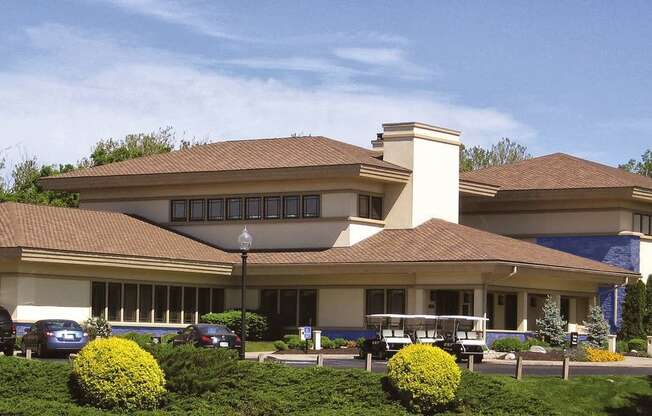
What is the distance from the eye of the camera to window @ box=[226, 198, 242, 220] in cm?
6512

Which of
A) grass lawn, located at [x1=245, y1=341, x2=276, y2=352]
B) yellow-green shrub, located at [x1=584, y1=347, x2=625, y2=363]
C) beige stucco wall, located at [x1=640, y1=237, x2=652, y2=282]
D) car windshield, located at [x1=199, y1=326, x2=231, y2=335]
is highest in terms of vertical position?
beige stucco wall, located at [x1=640, y1=237, x2=652, y2=282]

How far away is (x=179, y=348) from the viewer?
116 ft

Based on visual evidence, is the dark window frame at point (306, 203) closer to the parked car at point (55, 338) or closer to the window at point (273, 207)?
the window at point (273, 207)

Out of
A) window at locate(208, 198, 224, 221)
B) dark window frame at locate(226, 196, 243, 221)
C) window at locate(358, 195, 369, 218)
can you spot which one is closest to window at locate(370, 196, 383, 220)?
window at locate(358, 195, 369, 218)

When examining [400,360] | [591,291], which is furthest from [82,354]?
[591,291]


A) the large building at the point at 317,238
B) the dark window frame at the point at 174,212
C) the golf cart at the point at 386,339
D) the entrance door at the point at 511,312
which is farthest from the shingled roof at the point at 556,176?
the golf cart at the point at 386,339

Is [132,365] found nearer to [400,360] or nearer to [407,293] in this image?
[400,360]

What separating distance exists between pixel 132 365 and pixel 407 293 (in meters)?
28.3

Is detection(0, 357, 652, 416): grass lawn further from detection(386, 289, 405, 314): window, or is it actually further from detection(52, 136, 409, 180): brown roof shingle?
detection(52, 136, 409, 180): brown roof shingle

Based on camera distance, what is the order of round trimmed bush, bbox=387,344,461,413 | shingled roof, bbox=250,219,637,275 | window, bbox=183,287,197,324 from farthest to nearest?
window, bbox=183,287,197,324, shingled roof, bbox=250,219,637,275, round trimmed bush, bbox=387,344,461,413

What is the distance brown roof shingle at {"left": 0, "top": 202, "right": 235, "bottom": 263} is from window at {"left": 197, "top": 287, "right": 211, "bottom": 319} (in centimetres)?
181

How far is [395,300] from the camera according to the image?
2378 inches

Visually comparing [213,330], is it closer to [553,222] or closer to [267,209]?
[267,209]

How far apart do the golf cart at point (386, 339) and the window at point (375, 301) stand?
8010 mm
